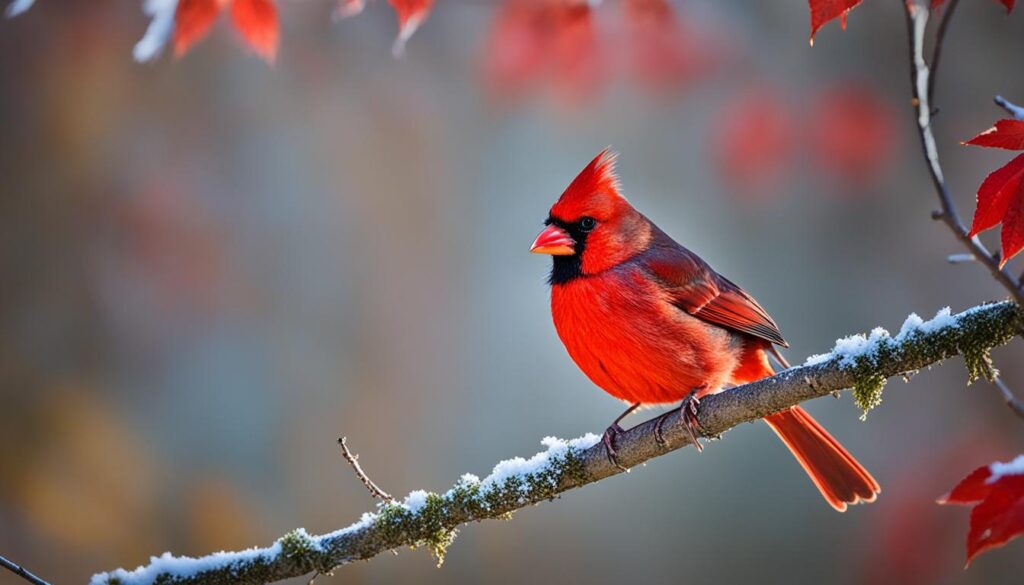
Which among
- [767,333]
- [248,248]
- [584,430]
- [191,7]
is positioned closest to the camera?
[767,333]

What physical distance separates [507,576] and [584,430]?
65 centimetres

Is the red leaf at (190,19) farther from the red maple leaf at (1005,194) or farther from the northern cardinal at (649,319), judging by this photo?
the red maple leaf at (1005,194)

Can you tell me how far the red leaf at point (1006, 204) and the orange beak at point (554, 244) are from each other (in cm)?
93

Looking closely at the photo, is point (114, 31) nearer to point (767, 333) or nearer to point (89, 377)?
point (89, 377)

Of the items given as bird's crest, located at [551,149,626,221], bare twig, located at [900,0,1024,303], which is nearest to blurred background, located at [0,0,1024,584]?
bird's crest, located at [551,149,626,221]

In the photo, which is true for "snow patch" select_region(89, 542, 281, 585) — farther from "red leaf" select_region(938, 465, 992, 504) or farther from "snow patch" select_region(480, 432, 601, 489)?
"red leaf" select_region(938, 465, 992, 504)

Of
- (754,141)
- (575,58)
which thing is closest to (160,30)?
(575,58)

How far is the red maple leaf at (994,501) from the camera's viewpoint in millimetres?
1167

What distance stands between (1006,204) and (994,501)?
1.23 ft

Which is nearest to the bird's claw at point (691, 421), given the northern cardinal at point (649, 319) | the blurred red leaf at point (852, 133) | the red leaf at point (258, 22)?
the northern cardinal at point (649, 319)

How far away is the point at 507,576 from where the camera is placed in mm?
3859

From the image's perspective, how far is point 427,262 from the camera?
411 cm

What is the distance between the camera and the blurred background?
12.7ft

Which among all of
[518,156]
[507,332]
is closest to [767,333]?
[507,332]
